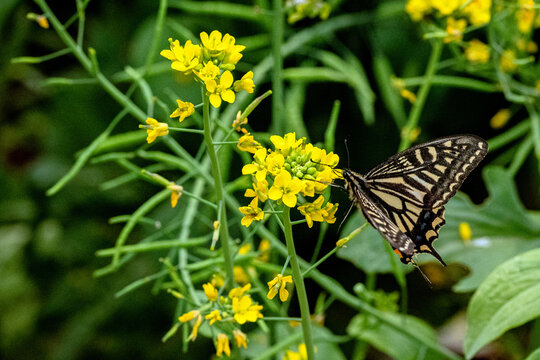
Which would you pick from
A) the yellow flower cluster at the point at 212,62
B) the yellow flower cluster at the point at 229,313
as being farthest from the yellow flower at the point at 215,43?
the yellow flower cluster at the point at 229,313

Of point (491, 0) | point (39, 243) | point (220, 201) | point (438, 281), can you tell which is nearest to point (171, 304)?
point (39, 243)

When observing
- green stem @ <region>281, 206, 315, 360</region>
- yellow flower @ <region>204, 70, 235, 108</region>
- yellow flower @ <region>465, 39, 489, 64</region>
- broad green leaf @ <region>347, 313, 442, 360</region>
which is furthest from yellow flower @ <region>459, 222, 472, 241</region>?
yellow flower @ <region>204, 70, 235, 108</region>

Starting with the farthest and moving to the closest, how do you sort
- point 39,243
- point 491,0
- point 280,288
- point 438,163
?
point 39,243 < point 491,0 < point 438,163 < point 280,288

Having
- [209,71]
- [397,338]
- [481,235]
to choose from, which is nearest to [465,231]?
[481,235]

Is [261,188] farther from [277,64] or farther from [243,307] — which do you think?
[277,64]

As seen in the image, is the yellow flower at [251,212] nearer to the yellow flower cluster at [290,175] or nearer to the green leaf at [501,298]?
the yellow flower cluster at [290,175]

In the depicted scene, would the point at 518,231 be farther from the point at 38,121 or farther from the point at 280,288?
the point at 38,121

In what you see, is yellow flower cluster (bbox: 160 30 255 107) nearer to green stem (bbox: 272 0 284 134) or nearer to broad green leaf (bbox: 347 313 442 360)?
green stem (bbox: 272 0 284 134)
